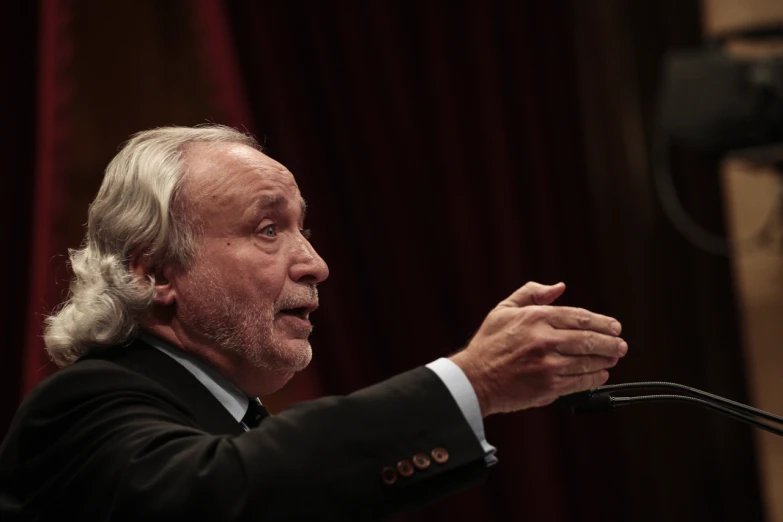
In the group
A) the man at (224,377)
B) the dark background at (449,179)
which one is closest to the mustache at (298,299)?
the man at (224,377)

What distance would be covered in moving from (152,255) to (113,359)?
211 millimetres

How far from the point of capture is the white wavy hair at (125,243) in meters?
1.58

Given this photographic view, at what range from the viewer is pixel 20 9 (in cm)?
302

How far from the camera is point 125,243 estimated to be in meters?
1.65

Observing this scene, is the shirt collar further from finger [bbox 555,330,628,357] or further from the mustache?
finger [bbox 555,330,628,357]

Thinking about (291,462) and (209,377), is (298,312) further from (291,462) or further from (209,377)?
(291,462)

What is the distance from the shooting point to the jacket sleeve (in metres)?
1.14

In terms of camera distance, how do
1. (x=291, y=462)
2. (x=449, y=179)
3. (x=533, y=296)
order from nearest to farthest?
(x=291, y=462)
(x=533, y=296)
(x=449, y=179)

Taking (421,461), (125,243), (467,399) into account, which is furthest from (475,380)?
(125,243)

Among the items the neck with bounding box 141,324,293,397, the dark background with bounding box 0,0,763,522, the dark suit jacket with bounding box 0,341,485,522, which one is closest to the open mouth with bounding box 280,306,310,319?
the neck with bounding box 141,324,293,397

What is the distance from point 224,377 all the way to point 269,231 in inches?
10.4

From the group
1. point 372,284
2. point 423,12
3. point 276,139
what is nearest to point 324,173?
point 276,139

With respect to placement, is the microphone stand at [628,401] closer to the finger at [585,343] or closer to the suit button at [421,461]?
the finger at [585,343]

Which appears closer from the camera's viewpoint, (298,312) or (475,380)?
(475,380)
